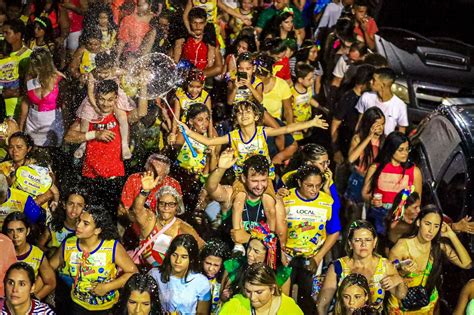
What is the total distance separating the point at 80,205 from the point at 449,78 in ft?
19.0

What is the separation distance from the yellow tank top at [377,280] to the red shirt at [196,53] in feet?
15.9

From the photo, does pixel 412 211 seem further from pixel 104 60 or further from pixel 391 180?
pixel 104 60

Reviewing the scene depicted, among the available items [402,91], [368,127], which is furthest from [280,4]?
[368,127]

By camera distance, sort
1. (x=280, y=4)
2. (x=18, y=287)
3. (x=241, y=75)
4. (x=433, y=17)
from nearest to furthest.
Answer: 1. (x=18, y=287)
2. (x=241, y=75)
3. (x=433, y=17)
4. (x=280, y=4)

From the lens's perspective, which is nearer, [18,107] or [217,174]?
[217,174]

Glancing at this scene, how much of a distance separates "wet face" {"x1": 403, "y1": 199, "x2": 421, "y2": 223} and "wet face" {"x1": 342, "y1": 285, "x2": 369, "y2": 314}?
6.19 feet

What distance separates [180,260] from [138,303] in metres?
0.55

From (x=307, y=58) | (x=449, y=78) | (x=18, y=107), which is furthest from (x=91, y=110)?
A: (x=449, y=78)

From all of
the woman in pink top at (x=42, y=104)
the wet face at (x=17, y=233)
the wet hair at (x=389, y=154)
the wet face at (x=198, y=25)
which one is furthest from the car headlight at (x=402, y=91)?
the wet face at (x=17, y=233)

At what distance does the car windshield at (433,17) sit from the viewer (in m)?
14.0

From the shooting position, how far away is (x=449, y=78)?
41.9ft

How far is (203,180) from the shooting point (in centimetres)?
1019

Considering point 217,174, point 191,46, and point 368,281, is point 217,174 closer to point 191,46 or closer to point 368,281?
point 368,281

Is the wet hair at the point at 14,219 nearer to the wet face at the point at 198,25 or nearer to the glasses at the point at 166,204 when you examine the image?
the glasses at the point at 166,204
